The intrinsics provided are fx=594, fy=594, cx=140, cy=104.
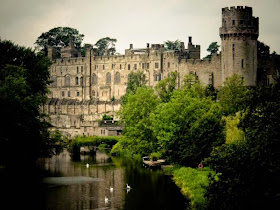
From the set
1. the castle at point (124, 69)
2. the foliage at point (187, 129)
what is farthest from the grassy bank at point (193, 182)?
the castle at point (124, 69)

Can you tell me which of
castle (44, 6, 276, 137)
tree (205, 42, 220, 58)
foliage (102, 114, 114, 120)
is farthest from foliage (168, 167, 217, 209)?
tree (205, 42, 220, 58)

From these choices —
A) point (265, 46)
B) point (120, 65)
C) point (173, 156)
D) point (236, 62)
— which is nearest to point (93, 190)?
point (173, 156)

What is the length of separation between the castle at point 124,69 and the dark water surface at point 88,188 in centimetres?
2347

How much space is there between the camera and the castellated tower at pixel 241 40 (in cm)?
6612

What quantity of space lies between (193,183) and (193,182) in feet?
1.24

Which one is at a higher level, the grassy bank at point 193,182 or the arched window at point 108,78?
→ the arched window at point 108,78

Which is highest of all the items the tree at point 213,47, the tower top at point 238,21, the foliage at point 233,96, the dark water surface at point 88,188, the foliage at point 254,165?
the tree at point 213,47

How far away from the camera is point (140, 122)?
5219cm

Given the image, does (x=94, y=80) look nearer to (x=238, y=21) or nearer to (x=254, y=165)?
(x=238, y=21)

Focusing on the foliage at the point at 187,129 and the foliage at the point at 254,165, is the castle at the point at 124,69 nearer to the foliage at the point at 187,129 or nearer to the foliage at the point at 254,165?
the foliage at the point at 187,129

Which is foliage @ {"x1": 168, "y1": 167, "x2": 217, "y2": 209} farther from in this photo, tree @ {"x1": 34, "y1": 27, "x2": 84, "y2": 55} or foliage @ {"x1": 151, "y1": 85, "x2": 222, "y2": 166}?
tree @ {"x1": 34, "y1": 27, "x2": 84, "y2": 55}

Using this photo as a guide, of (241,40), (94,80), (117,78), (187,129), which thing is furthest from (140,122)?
(94,80)

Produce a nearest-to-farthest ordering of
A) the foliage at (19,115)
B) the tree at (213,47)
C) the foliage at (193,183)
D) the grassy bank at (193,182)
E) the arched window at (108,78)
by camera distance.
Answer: the foliage at (193,183)
the grassy bank at (193,182)
the foliage at (19,115)
the arched window at (108,78)
the tree at (213,47)

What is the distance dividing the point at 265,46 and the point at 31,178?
50.6 m
